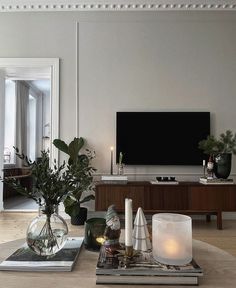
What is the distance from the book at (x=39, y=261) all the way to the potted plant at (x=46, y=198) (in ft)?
0.11

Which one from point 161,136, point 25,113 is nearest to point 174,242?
point 161,136

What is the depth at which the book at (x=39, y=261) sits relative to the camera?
957mm

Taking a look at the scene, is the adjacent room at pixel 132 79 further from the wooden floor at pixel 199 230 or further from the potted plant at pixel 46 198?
the potted plant at pixel 46 198

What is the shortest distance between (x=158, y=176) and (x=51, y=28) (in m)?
2.65

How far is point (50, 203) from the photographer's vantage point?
1.02m

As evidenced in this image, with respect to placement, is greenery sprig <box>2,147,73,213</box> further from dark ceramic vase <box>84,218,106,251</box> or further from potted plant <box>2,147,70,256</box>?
dark ceramic vase <box>84,218,106,251</box>

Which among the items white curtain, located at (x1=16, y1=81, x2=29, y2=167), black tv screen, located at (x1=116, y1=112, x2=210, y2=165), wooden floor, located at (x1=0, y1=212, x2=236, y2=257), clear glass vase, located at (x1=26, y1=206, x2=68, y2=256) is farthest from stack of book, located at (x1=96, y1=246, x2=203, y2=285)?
white curtain, located at (x1=16, y1=81, x2=29, y2=167)

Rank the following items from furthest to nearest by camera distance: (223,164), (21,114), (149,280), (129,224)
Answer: (21,114) → (223,164) → (129,224) → (149,280)

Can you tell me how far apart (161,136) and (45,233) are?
293 centimetres

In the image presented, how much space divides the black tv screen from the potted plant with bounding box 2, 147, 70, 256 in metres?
2.74

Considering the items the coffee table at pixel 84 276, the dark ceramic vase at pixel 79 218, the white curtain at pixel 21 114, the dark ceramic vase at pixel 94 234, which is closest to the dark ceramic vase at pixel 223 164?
the dark ceramic vase at pixel 79 218

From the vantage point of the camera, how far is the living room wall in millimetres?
3850

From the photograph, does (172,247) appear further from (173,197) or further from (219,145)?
(219,145)

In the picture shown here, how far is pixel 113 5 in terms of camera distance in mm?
3898
